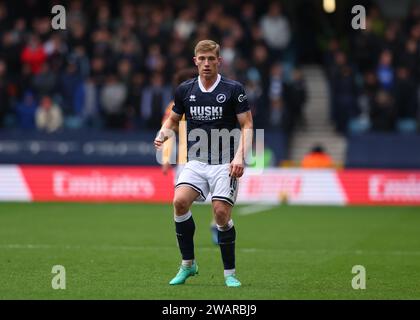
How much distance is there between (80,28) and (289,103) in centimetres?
575

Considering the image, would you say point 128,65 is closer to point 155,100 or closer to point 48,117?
point 155,100

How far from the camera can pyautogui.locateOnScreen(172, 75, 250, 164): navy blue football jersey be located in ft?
35.9

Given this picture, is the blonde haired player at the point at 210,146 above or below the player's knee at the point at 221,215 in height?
above

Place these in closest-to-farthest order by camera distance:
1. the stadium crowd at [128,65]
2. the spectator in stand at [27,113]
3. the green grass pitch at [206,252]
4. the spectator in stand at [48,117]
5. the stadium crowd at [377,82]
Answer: the green grass pitch at [206,252], the stadium crowd at [377,82], the spectator in stand at [48,117], the stadium crowd at [128,65], the spectator in stand at [27,113]

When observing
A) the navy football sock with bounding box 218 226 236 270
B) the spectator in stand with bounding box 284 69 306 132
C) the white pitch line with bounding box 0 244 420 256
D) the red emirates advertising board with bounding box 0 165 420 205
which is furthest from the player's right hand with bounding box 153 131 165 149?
the spectator in stand with bounding box 284 69 306 132

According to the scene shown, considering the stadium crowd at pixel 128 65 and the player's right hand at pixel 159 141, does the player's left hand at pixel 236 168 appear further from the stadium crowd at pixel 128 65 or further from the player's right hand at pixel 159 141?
the stadium crowd at pixel 128 65

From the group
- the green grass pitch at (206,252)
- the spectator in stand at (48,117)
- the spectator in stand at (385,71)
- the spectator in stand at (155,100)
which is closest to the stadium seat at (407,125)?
the spectator in stand at (385,71)

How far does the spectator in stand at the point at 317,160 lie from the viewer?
79.4ft

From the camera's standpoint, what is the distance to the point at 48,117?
25766 mm

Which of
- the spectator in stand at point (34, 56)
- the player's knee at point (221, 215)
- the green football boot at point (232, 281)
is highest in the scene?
the spectator in stand at point (34, 56)

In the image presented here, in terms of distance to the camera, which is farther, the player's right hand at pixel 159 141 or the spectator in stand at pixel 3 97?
the spectator in stand at pixel 3 97

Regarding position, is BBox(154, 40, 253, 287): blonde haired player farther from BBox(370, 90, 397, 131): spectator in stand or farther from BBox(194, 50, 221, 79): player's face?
BBox(370, 90, 397, 131): spectator in stand

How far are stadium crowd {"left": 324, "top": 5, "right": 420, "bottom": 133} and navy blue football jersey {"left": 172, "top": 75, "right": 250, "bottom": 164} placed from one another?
584 inches

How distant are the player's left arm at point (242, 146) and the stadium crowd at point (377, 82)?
1491 centimetres
